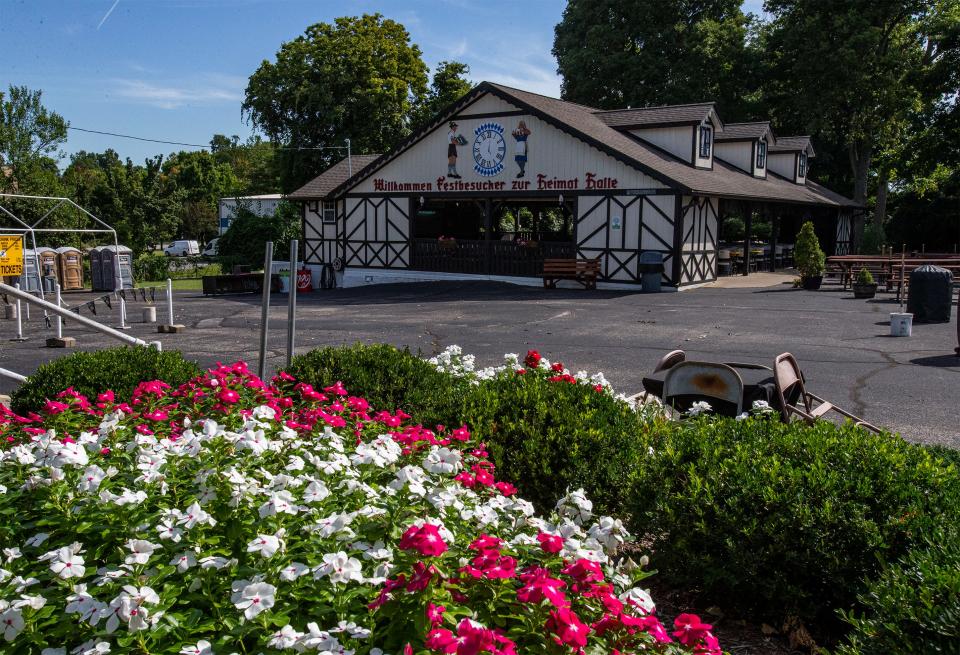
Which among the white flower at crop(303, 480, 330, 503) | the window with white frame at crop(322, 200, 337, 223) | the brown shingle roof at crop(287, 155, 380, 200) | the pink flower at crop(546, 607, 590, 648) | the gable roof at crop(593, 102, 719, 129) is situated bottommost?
the pink flower at crop(546, 607, 590, 648)

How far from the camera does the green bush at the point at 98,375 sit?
660 centimetres

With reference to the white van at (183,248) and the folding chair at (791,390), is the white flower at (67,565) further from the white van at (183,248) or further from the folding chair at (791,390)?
the white van at (183,248)

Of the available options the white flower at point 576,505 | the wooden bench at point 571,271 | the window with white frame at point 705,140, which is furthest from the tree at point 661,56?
the white flower at point 576,505

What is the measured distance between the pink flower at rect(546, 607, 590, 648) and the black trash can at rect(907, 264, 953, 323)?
690 inches

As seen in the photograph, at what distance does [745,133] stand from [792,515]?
33132mm

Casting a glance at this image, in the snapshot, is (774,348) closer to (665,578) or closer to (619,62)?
(665,578)

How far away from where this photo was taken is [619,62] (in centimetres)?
4850

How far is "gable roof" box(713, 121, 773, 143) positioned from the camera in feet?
112

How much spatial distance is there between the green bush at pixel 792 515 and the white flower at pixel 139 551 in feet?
8.62

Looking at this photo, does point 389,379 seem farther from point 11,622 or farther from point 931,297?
point 931,297

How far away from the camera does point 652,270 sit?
2527 centimetres

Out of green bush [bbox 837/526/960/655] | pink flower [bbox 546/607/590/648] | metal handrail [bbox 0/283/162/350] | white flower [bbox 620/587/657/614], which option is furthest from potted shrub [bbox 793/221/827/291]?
pink flower [bbox 546/607/590/648]

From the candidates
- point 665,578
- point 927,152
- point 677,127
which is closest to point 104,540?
point 665,578

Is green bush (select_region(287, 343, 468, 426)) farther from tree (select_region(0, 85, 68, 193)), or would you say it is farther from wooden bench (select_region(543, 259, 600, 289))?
tree (select_region(0, 85, 68, 193))
